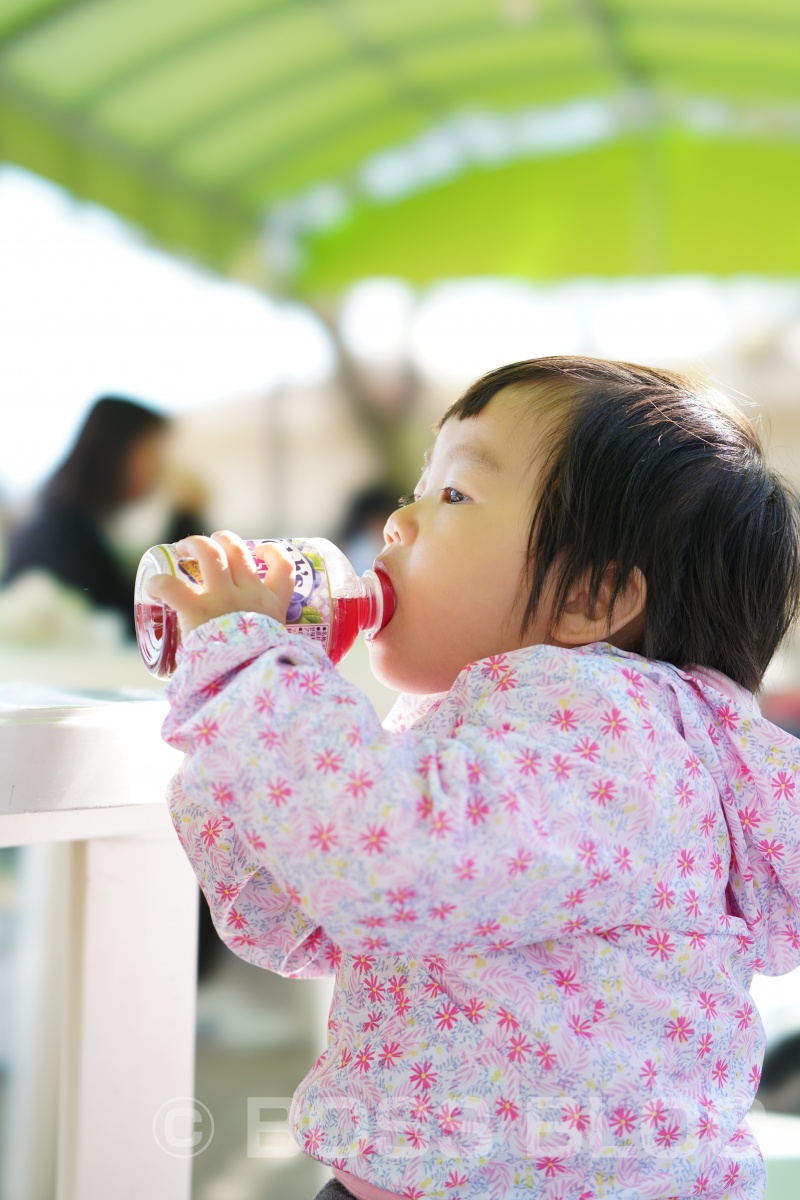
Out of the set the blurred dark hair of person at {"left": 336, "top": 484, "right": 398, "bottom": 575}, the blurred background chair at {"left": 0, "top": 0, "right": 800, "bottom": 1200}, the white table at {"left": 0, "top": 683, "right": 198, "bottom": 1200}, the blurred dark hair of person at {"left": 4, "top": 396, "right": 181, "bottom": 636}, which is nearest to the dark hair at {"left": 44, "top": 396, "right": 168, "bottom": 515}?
the blurred dark hair of person at {"left": 4, "top": 396, "right": 181, "bottom": 636}

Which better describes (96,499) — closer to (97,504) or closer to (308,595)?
(97,504)

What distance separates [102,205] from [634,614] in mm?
6252

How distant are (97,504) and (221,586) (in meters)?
3.39

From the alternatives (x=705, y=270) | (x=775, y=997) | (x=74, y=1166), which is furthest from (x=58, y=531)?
(x=705, y=270)

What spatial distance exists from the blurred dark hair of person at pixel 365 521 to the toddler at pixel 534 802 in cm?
→ 416

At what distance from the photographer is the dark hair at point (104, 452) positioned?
367 centimetres

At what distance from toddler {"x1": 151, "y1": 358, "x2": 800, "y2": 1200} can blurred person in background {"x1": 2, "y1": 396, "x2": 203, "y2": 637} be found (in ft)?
9.27

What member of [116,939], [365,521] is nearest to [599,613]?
[116,939]

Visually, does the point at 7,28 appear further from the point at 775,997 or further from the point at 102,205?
the point at 775,997

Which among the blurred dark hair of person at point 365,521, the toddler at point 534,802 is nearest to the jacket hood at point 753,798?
the toddler at point 534,802

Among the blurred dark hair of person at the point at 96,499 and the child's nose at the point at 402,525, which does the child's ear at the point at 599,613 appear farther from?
the blurred dark hair of person at the point at 96,499

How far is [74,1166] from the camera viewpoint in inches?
26.6

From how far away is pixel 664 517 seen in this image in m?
0.68
